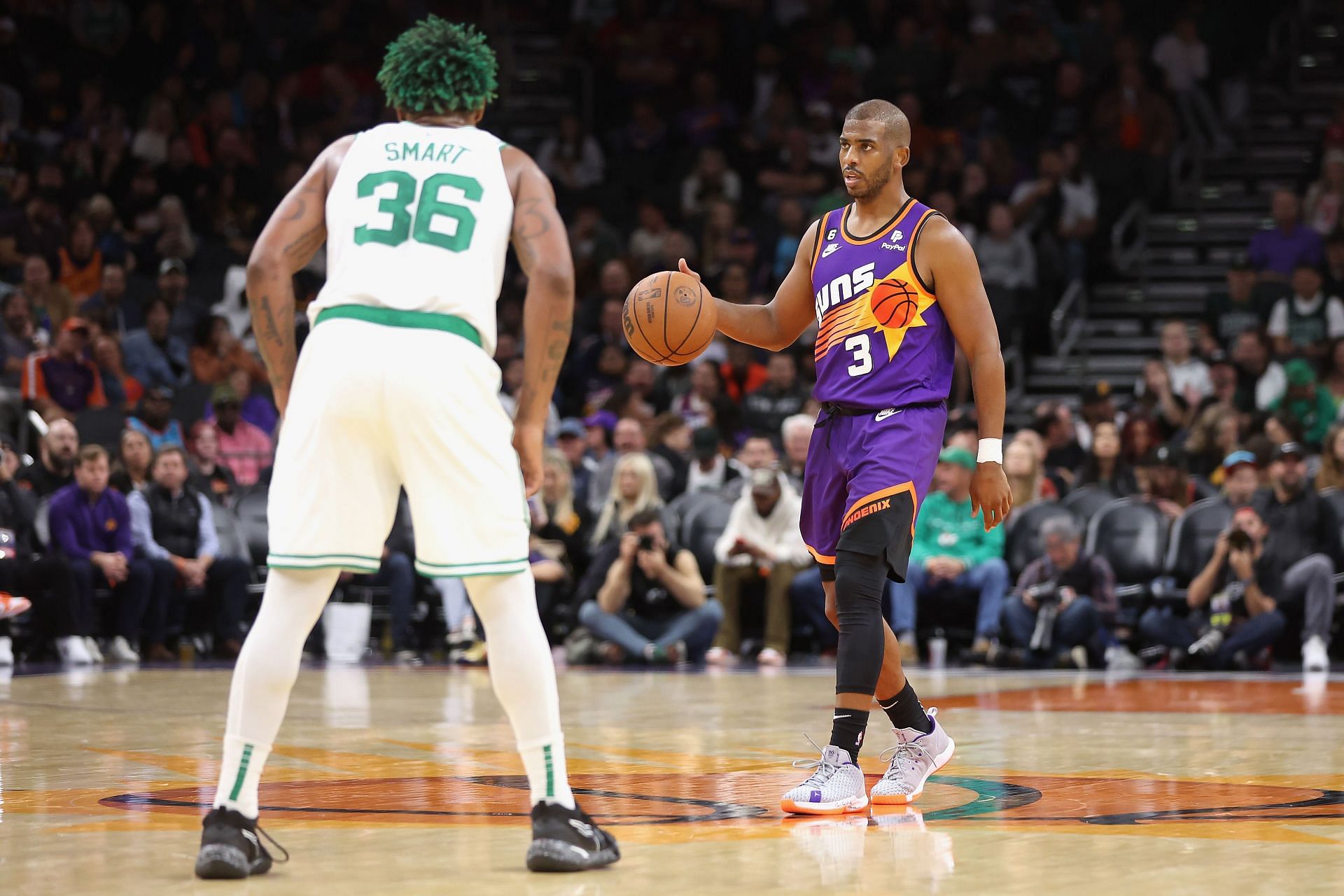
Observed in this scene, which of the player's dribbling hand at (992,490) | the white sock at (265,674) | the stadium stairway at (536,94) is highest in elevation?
the stadium stairway at (536,94)

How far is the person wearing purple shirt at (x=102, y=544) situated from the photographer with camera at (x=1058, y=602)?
5647 mm

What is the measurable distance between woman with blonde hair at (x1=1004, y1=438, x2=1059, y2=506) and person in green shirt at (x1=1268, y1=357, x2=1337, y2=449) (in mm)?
2018

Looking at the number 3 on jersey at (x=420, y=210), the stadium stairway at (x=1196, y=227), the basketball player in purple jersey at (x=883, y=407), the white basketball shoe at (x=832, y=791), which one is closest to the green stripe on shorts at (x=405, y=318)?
the number 3 on jersey at (x=420, y=210)

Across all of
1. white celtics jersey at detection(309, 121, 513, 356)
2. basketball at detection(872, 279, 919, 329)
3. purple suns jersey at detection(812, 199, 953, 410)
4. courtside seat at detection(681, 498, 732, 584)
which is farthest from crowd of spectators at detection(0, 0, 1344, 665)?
white celtics jersey at detection(309, 121, 513, 356)

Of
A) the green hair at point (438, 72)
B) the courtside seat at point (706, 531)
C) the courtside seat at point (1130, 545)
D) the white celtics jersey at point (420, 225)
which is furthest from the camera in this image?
the courtside seat at point (706, 531)

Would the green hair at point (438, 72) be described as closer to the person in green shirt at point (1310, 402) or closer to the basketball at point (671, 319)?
the basketball at point (671, 319)

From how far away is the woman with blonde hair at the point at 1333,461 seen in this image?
11.5 meters

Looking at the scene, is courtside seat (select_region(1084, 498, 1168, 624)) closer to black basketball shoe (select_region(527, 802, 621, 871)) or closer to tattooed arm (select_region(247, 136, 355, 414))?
black basketball shoe (select_region(527, 802, 621, 871))

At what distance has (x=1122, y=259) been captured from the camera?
1734 cm

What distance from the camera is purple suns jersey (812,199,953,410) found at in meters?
5.29

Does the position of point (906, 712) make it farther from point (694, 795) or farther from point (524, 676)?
point (524, 676)

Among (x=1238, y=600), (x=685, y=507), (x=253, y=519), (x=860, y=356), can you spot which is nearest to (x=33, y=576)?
(x=253, y=519)

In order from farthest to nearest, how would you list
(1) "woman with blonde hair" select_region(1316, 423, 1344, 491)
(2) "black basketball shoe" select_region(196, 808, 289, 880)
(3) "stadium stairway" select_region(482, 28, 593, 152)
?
(3) "stadium stairway" select_region(482, 28, 593, 152) < (1) "woman with blonde hair" select_region(1316, 423, 1344, 491) < (2) "black basketball shoe" select_region(196, 808, 289, 880)

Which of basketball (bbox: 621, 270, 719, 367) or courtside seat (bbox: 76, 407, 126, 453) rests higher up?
basketball (bbox: 621, 270, 719, 367)
